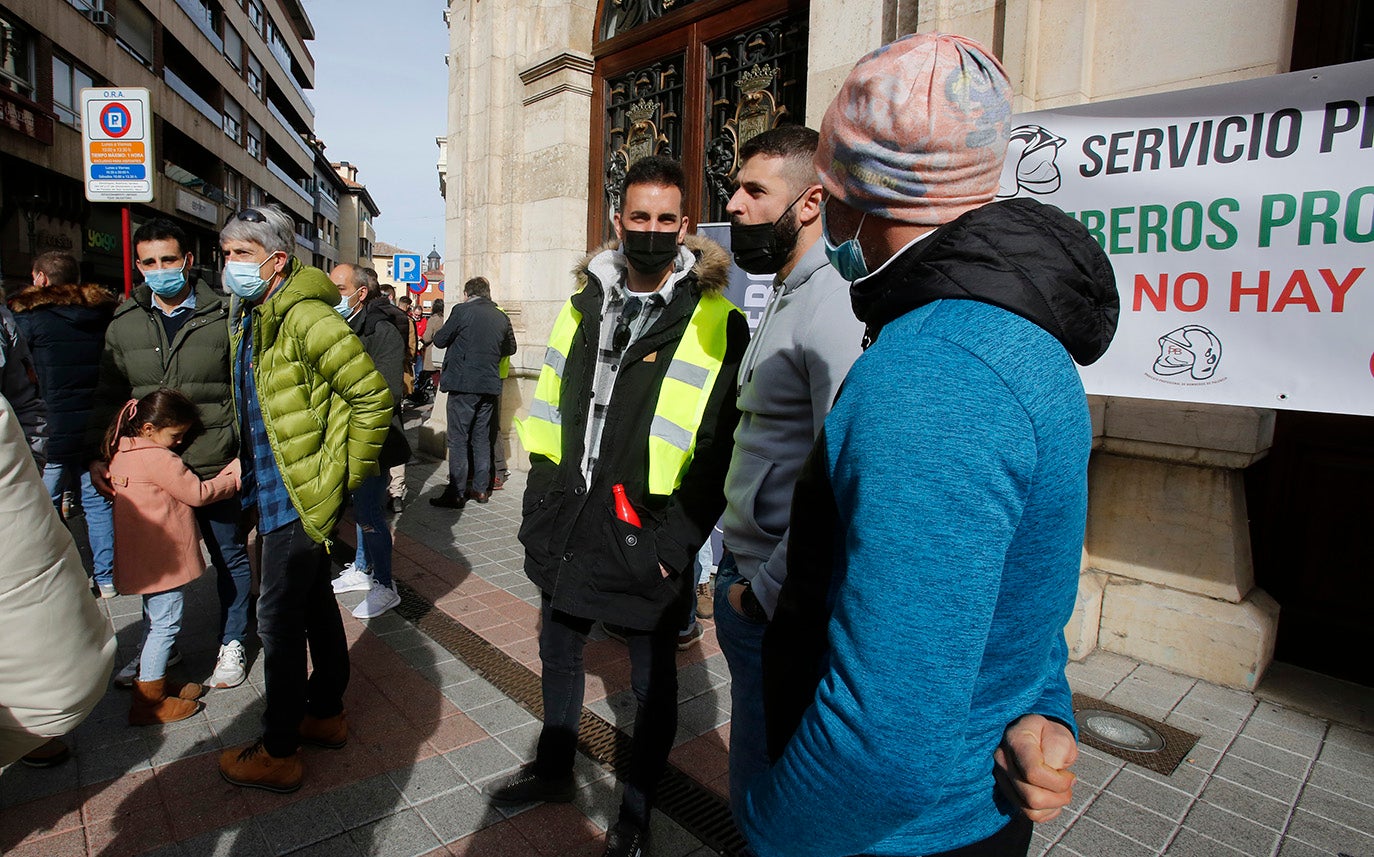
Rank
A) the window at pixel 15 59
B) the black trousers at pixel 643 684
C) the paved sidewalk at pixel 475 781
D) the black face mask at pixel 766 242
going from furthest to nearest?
the window at pixel 15 59, the paved sidewalk at pixel 475 781, the black trousers at pixel 643 684, the black face mask at pixel 766 242

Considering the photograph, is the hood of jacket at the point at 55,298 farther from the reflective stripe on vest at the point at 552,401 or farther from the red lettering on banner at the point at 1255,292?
the red lettering on banner at the point at 1255,292

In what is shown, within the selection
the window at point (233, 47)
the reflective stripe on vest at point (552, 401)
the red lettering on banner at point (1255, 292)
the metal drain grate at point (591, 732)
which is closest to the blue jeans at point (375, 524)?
the metal drain grate at point (591, 732)

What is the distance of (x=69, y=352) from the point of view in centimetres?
493

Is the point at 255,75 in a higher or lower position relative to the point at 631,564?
higher

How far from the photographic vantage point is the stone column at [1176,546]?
368 centimetres

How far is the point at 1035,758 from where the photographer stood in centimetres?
99

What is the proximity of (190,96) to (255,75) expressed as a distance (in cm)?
1447

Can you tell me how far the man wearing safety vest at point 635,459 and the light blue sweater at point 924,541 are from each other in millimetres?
1444

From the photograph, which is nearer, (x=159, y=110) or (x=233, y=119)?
(x=159, y=110)

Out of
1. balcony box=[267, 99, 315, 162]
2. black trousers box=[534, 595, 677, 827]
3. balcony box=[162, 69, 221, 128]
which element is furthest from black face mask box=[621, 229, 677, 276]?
balcony box=[267, 99, 315, 162]

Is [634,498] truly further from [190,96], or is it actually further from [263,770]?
[190,96]

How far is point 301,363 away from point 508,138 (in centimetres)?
680

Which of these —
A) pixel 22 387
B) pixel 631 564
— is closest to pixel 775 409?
pixel 631 564

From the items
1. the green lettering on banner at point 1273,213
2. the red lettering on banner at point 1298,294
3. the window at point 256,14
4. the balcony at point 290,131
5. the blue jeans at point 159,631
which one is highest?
the window at point 256,14
